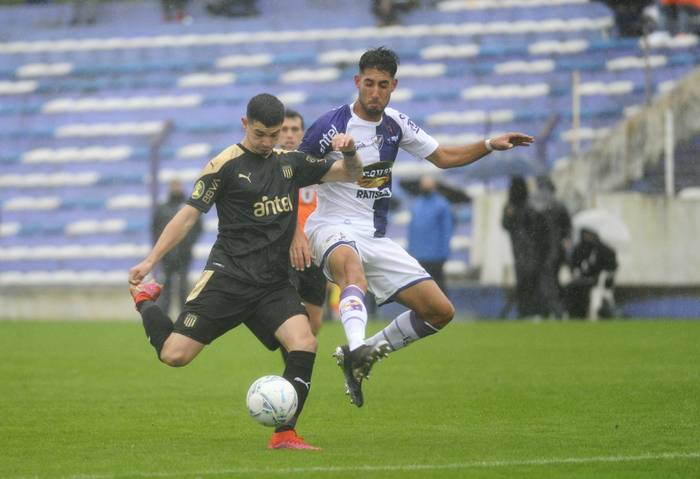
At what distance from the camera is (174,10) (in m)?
31.2

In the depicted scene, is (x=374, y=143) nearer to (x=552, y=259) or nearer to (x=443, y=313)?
(x=443, y=313)

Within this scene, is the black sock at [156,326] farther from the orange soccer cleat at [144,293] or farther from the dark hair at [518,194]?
the dark hair at [518,194]

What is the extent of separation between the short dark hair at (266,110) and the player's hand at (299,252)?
26.4 inches

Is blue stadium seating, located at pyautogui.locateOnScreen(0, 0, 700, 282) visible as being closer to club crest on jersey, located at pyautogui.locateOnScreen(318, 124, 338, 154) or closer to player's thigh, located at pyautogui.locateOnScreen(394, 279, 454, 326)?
player's thigh, located at pyautogui.locateOnScreen(394, 279, 454, 326)

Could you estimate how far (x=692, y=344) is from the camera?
1448 centimetres

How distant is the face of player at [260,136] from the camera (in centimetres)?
734

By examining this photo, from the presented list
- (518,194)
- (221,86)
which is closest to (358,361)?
(518,194)

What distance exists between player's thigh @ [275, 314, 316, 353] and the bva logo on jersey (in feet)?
1.92

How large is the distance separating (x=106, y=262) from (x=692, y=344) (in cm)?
1307

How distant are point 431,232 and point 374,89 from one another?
1086cm

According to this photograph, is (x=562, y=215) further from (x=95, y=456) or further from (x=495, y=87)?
(x=95, y=456)

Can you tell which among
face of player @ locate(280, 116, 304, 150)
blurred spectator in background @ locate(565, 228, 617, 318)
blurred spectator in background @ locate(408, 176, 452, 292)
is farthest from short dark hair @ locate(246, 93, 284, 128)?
blurred spectator in background @ locate(565, 228, 617, 318)

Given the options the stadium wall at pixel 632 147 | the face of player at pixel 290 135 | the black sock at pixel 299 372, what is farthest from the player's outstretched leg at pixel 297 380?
the stadium wall at pixel 632 147

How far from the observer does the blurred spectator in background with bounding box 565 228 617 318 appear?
19516mm
